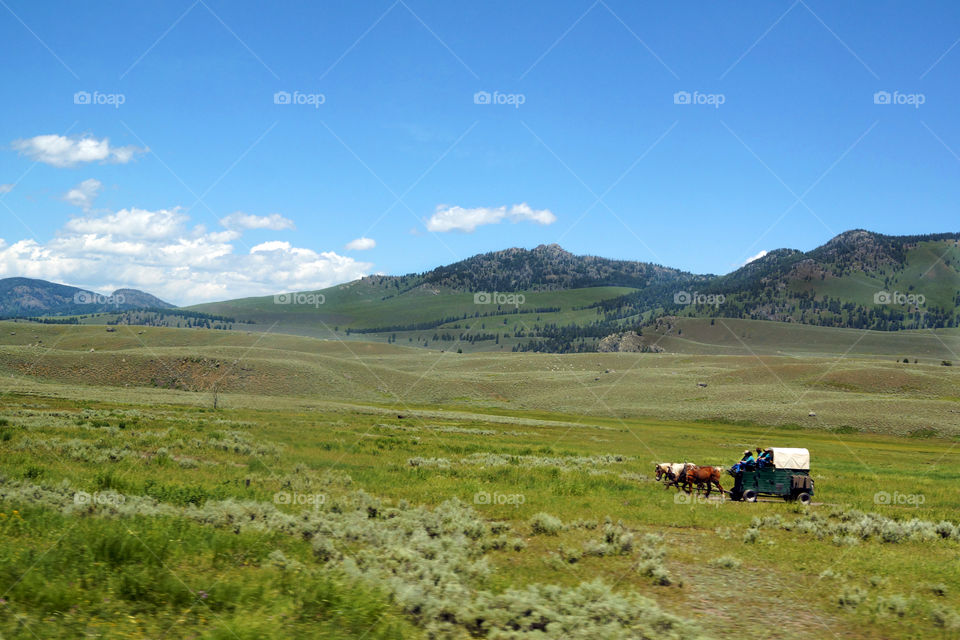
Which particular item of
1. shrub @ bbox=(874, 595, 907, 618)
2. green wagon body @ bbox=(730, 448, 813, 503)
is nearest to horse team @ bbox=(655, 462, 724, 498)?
green wagon body @ bbox=(730, 448, 813, 503)

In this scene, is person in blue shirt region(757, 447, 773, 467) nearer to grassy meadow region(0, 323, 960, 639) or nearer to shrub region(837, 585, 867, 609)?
grassy meadow region(0, 323, 960, 639)

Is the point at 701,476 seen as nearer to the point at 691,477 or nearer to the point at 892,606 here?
the point at 691,477

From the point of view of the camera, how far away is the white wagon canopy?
2386 cm

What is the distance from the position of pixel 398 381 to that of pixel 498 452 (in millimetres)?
77047

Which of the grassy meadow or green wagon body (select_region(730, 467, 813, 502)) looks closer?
the grassy meadow

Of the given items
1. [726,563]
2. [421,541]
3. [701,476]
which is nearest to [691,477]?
[701,476]

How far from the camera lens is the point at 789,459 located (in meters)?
23.9

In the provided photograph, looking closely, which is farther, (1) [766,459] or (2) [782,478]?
(1) [766,459]

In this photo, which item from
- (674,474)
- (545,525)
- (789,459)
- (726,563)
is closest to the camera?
(726,563)

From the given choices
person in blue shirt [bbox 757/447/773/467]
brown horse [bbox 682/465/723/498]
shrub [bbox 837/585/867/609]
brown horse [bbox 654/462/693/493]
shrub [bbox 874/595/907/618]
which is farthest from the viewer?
brown horse [bbox 654/462/693/493]

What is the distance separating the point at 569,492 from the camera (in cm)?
2325

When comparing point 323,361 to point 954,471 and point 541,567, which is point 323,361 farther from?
point 541,567

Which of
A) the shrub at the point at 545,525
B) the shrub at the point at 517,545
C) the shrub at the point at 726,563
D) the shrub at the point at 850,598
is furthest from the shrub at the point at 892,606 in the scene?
the shrub at the point at 545,525

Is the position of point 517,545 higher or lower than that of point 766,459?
lower
